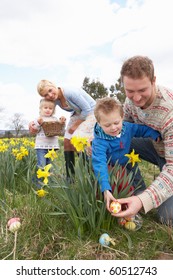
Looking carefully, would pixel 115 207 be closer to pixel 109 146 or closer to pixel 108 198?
pixel 108 198

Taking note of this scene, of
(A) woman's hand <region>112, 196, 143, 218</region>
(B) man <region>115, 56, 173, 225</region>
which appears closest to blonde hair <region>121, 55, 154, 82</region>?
(B) man <region>115, 56, 173, 225</region>

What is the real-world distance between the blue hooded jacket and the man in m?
0.10

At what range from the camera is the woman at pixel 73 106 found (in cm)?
302

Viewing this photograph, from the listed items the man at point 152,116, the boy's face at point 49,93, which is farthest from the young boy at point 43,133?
the man at point 152,116

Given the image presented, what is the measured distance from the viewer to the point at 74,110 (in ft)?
11.1

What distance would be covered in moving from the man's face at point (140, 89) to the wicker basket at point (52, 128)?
134cm

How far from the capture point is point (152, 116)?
2.21 meters

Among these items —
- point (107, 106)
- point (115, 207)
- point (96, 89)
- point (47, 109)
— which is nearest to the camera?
point (115, 207)

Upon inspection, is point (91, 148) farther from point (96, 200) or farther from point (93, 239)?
point (93, 239)

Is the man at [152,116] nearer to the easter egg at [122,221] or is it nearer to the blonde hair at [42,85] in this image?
the easter egg at [122,221]

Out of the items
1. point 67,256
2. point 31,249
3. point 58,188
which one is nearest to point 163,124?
point 58,188

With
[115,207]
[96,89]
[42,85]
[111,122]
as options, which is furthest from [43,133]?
[96,89]

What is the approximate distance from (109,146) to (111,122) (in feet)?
0.70

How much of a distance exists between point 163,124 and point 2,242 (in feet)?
4.64
